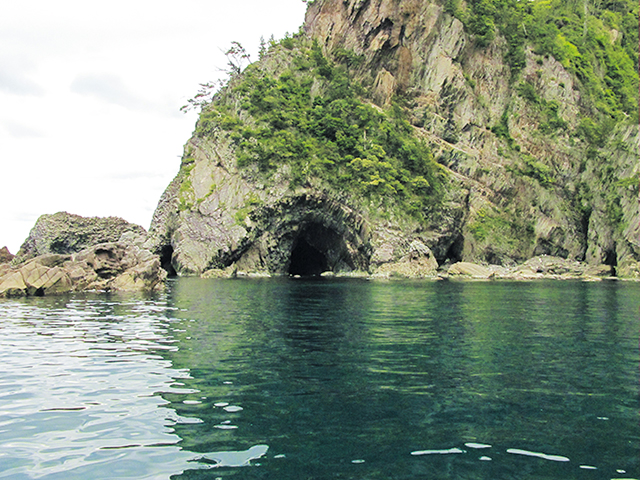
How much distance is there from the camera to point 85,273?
34.0 m

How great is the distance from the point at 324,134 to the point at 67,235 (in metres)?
41.8

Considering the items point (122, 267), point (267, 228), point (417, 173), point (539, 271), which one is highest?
point (417, 173)

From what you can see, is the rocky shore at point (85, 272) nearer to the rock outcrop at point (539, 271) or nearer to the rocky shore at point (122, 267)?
→ the rocky shore at point (122, 267)

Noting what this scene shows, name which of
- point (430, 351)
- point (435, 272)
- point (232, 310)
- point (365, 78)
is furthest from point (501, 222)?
point (430, 351)

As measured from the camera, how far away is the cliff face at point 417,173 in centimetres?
5841

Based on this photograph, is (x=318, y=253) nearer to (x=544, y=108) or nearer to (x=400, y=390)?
(x=544, y=108)

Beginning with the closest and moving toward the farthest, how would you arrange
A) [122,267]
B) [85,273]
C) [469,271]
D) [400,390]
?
[400,390], [85,273], [122,267], [469,271]

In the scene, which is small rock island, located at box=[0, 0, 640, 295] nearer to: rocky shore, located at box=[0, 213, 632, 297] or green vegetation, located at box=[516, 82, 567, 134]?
green vegetation, located at box=[516, 82, 567, 134]

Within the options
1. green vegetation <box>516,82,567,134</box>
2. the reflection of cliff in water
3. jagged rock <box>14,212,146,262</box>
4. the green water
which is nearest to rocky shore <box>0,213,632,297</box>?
jagged rock <box>14,212,146,262</box>

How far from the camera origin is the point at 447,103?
73.6 metres

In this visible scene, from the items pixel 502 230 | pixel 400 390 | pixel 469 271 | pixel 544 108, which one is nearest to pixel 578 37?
pixel 544 108

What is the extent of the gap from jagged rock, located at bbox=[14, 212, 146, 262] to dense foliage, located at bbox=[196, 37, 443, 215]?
70.4ft

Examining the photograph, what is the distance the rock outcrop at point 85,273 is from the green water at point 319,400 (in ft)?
50.6

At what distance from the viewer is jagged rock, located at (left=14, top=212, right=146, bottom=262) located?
224 feet
